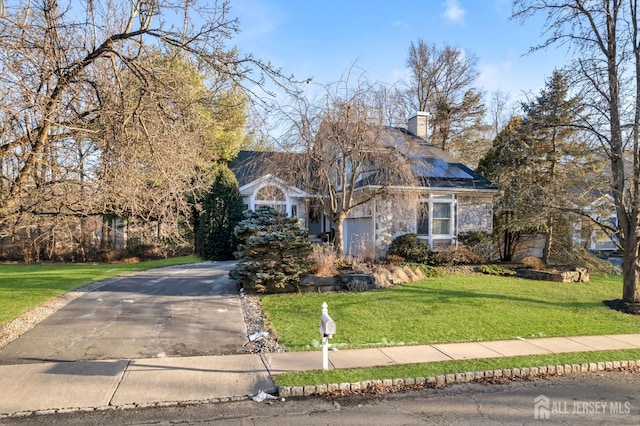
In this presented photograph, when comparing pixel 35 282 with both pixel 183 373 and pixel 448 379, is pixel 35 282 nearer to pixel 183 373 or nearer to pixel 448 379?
pixel 183 373

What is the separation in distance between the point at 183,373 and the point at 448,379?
12.0 feet

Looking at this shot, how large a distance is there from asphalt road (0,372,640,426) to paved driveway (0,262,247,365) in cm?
208

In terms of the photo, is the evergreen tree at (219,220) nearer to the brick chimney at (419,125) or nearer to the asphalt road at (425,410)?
the brick chimney at (419,125)

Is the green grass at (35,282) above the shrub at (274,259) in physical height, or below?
below

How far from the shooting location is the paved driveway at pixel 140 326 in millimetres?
6883

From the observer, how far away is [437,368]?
6.08 meters

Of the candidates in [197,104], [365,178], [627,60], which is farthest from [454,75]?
[197,104]

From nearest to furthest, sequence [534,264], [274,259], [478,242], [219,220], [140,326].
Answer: [140,326] → [274,259] → [534,264] → [478,242] → [219,220]

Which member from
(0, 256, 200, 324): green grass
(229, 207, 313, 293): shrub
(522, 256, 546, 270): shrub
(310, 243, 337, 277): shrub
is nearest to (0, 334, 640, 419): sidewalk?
(0, 256, 200, 324): green grass

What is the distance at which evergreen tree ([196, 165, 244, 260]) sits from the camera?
782 inches

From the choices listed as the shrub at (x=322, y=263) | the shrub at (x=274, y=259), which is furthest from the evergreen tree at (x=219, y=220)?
the shrub at (x=274, y=259)

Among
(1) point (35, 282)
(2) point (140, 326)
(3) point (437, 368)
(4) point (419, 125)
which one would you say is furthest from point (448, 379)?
(4) point (419, 125)

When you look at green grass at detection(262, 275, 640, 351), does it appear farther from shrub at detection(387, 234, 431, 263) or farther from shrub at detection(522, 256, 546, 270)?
shrub at detection(387, 234, 431, 263)

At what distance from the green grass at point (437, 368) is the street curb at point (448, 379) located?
8 cm
